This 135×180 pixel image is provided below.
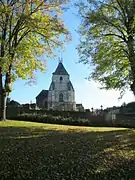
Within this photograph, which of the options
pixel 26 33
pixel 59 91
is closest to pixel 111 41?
pixel 26 33

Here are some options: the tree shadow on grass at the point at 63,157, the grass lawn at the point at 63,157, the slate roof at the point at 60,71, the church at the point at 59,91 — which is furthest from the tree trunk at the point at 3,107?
the slate roof at the point at 60,71

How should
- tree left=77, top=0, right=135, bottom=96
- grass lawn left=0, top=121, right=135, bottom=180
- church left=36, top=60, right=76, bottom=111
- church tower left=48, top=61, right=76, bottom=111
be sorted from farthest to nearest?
church tower left=48, top=61, right=76, bottom=111 < church left=36, top=60, right=76, bottom=111 < tree left=77, top=0, right=135, bottom=96 < grass lawn left=0, top=121, right=135, bottom=180

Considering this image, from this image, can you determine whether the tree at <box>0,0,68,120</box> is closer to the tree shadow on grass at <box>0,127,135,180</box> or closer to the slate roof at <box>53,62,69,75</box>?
the tree shadow on grass at <box>0,127,135,180</box>

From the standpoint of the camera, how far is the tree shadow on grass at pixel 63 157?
1322 centimetres

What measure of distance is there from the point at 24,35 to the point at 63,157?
15.8 m

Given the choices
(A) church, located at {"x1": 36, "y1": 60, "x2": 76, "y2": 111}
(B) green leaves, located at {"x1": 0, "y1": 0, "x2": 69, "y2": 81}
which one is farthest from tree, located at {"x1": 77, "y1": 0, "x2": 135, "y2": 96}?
(A) church, located at {"x1": 36, "y1": 60, "x2": 76, "y2": 111}

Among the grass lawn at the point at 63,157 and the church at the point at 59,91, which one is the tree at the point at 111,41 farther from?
the church at the point at 59,91

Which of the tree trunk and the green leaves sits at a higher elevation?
the green leaves

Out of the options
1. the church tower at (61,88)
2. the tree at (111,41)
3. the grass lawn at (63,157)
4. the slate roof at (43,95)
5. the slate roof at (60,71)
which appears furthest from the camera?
the slate roof at (60,71)

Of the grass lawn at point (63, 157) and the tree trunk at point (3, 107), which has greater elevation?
the tree trunk at point (3, 107)

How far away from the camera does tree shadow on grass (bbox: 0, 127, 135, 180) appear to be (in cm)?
1322

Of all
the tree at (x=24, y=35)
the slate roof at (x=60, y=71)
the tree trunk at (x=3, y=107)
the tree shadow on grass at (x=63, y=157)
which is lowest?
the tree shadow on grass at (x=63, y=157)

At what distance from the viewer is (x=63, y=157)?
15.0 meters

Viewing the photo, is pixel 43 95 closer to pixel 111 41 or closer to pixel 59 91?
pixel 59 91
